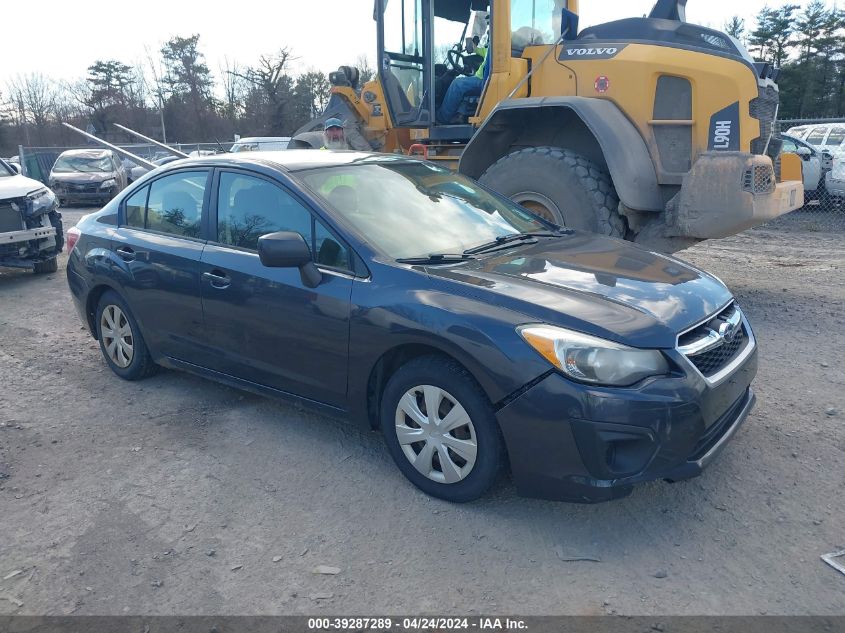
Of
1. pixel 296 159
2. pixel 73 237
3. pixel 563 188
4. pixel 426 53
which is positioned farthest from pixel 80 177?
pixel 296 159

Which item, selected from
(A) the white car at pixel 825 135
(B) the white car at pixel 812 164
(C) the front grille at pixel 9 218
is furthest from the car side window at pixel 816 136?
(C) the front grille at pixel 9 218

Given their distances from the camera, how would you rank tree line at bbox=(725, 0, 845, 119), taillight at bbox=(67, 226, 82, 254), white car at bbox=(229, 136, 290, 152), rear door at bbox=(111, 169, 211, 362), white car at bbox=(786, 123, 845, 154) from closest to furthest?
rear door at bbox=(111, 169, 211, 362), taillight at bbox=(67, 226, 82, 254), white car at bbox=(786, 123, 845, 154), white car at bbox=(229, 136, 290, 152), tree line at bbox=(725, 0, 845, 119)

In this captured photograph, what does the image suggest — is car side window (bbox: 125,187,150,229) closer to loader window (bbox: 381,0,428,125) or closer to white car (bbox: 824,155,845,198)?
loader window (bbox: 381,0,428,125)

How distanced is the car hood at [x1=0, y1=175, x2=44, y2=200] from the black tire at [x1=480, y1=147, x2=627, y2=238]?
615 centimetres

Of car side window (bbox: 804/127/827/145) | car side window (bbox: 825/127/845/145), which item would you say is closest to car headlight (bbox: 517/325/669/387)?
car side window (bbox: 825/127/845/145)

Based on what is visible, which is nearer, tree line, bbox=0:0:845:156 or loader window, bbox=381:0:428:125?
loader window, bbox=381:0:428:125

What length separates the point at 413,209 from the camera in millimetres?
4012

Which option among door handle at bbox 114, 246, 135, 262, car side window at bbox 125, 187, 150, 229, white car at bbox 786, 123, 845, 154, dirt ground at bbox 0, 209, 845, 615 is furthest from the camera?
white car at bbox 786, 123, 845, 154

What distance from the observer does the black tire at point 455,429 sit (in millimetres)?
3049

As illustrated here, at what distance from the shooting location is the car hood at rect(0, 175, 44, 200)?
28.2 ft

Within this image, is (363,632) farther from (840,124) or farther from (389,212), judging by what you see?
(840,124)

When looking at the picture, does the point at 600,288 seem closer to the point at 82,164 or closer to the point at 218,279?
the point at 218,279

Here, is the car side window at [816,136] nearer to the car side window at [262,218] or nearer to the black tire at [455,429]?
the car side window at [262,218]

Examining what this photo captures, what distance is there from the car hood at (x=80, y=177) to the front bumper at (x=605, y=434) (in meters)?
18.6
